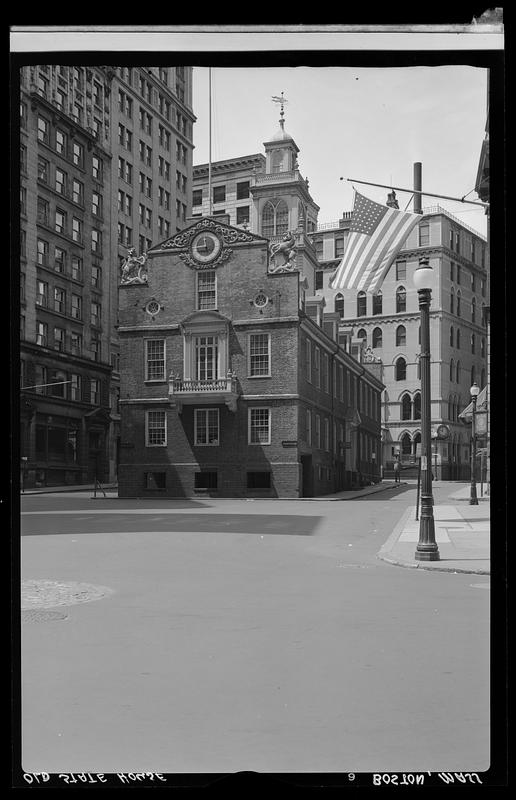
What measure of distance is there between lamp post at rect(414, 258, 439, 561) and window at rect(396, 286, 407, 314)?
50 centimetres

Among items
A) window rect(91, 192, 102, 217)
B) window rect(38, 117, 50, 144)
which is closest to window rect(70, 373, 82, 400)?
window rect(91, 192, 102, 217)

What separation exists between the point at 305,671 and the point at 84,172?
12.3 m

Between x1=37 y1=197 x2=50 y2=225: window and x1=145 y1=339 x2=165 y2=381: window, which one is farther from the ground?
x1=37 y1=197 x2=50 y2=225: window

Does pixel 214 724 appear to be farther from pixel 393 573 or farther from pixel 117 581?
pixel 393 573

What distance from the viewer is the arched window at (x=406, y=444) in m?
18.6

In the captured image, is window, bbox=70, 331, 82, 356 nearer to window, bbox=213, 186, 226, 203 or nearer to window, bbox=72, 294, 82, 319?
window, bbox=72, 294, 82, 319

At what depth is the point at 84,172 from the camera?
51.3 feet

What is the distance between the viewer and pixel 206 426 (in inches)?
679

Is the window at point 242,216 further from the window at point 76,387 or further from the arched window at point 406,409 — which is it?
the window at point 76,387

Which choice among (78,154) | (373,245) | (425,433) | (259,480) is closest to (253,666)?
(373,245)

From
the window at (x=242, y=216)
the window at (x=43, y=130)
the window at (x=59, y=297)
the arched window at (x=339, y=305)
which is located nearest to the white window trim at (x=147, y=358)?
the window at (x=59, y=297)

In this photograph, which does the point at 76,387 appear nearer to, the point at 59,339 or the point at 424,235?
the point at 59,339

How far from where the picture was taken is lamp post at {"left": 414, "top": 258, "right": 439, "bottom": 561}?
42.5 feet
